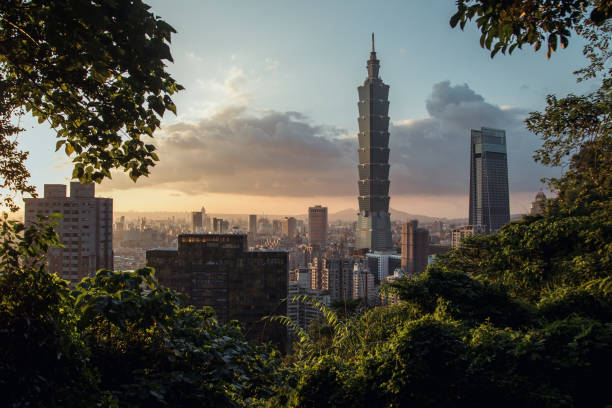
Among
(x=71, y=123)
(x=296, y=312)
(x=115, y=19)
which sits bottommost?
(x=296, y=312)

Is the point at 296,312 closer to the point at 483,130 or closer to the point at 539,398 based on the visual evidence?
the point at 539,398

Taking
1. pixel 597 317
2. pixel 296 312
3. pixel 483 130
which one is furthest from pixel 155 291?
pixel 483 130

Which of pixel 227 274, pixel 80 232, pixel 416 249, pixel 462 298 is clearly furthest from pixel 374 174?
pixel 462 298

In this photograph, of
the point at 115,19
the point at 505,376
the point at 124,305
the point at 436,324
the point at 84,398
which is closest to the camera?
the point at 84,398

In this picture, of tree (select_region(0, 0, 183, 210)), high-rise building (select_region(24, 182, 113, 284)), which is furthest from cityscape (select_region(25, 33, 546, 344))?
tree (select_region(0, 0, 183, 210))

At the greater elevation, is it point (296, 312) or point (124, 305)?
point (124, 305)

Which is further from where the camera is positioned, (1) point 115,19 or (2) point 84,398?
(1) point 115,19

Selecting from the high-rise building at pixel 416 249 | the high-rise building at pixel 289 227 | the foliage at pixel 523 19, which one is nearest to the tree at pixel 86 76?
the foliage at pixel 523 19
